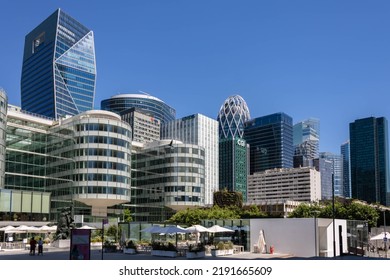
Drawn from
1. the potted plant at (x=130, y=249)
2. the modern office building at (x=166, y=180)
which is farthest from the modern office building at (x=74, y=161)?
the potted plant at (x=130, y=249)

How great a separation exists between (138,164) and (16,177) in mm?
42674

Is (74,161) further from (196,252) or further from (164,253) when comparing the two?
(196,252)

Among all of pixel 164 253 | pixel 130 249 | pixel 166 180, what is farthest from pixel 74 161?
pixel 164 253

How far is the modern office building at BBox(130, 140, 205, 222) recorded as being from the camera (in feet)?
429

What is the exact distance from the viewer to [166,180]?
132 m

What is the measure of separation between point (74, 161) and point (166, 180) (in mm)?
32989

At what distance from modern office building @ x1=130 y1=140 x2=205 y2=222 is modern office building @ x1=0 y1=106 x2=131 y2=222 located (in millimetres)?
22670

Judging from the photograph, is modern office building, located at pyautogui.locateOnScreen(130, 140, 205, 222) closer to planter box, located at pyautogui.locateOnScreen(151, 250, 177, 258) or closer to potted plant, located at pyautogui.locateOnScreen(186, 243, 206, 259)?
planter box, located at pyautogui.locateOnScreen(151, 250, 177, 258)

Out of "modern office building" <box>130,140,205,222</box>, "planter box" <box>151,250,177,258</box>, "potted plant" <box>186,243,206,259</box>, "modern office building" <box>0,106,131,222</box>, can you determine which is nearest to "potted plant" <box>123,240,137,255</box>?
"planter box" <box>151,250,177,258</box>

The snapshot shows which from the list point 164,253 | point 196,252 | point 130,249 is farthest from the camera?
point 130,249

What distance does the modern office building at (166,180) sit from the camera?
131 m

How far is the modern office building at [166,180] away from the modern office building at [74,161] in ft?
74.4

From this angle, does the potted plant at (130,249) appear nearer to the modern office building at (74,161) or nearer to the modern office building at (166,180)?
the modern office building at (74,161)
